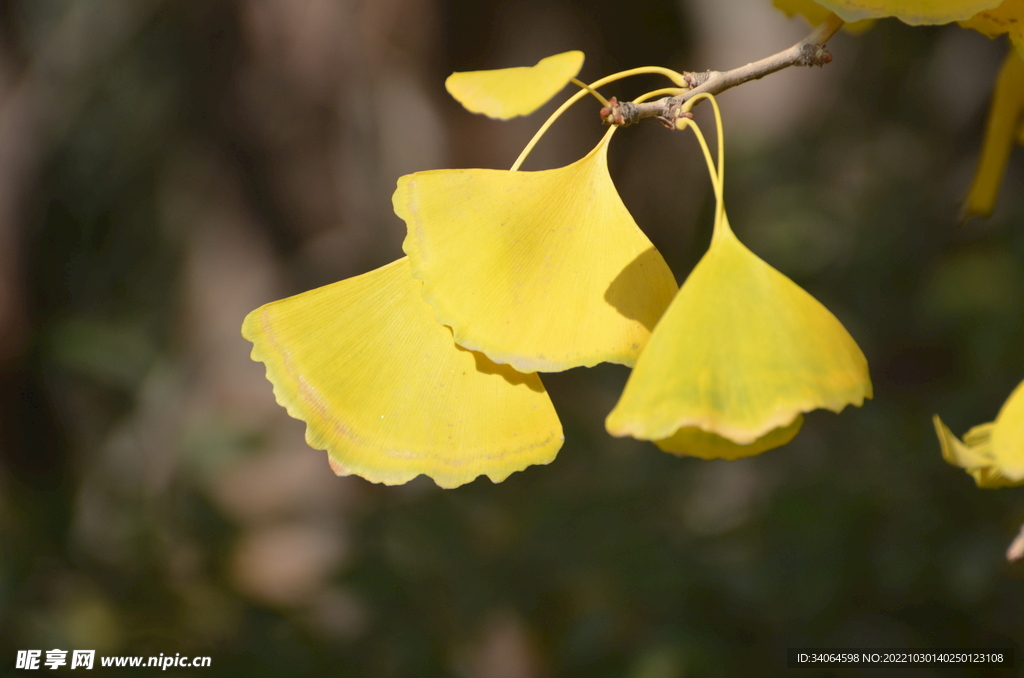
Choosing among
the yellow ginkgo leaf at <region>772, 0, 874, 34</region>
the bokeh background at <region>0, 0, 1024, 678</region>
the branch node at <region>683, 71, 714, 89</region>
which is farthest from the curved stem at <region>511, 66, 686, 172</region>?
the bokeh background at <region>0, 0, 1024, 678</region>

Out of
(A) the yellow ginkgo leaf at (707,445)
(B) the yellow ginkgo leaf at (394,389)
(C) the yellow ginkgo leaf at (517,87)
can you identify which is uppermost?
(C) the yellow ginkgo leaf at (517,87)

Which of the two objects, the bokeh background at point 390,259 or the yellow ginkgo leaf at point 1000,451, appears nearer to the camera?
the yellow ginkgo leaf at point 1000,451

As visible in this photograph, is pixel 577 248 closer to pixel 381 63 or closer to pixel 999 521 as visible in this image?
pixel 999 521

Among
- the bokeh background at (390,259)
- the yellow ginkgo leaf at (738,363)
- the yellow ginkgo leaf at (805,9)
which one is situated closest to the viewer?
the yellow ginkgo leaf at (738,363)

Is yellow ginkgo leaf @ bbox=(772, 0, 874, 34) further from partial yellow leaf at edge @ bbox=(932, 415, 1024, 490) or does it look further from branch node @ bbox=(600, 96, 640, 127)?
partial yellow leaf at edge @ bbox=(932, 415, 1024, 490)

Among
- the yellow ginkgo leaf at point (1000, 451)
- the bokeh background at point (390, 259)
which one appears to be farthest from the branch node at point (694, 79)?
the bokeh background at point (390, 259)

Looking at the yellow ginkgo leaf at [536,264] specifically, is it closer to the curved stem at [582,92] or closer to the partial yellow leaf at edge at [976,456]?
the curved stem at [582,92]

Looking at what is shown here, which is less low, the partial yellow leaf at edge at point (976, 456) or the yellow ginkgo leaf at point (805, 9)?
the yellow ginkgo leaf at point (805, 9)
